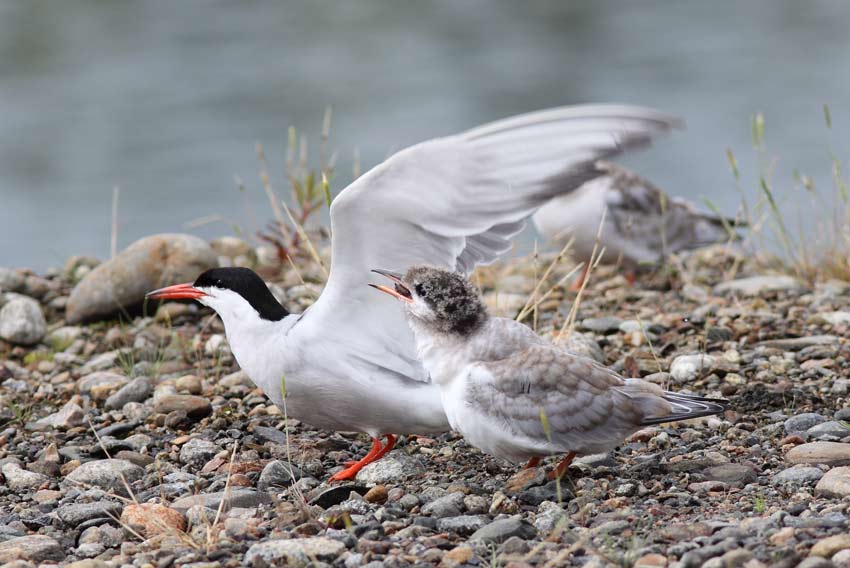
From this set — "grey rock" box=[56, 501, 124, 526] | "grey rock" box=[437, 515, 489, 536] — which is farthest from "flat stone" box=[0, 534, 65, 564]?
"grey rock" box=[437, 515, 489, 536]

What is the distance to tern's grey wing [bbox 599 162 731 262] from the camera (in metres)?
7.11

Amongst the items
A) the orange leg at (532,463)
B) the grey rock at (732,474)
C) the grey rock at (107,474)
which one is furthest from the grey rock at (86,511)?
the grey rock at (732,474)

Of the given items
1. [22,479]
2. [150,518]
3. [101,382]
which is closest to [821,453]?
[150,518]

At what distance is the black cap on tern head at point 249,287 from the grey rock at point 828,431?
1.85 meters

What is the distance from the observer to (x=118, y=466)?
412cm

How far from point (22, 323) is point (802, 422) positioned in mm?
3651

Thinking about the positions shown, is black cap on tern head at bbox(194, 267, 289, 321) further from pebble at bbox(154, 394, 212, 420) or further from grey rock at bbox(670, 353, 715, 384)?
grey rock at bbox(670, 353, 715, 384)

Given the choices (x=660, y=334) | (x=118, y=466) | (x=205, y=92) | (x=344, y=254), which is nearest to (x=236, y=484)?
(x=118, y=466)

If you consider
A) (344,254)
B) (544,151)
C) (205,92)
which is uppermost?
(544,151)

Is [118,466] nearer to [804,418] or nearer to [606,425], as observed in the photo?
[606,425]

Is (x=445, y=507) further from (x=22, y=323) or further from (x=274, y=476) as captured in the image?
(x=22, y=323)

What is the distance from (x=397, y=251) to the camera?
4.09 metres

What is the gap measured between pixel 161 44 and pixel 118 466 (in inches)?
543

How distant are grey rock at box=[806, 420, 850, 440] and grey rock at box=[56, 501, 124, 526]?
2206 mm
